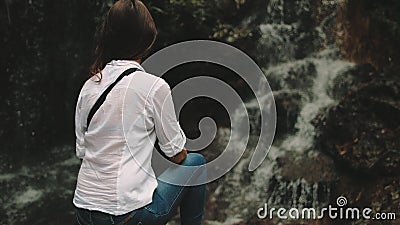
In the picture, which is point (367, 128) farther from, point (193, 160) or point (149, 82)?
point (149, 82)

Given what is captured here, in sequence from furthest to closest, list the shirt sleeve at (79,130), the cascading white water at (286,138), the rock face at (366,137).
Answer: the cascading white water at (286,138) → the rock face at (366,137) → the shirt sleeve at (79,130)

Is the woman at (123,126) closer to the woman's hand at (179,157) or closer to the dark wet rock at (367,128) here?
the woman's hand at (179,157)

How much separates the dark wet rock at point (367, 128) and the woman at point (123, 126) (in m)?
2.17

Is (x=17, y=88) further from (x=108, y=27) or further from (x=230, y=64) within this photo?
(x=108, y=27)

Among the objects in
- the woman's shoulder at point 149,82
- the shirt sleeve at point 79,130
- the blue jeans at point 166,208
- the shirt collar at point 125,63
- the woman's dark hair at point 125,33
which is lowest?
the blue jeans at point 166,208

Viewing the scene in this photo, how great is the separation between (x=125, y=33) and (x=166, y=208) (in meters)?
0.61

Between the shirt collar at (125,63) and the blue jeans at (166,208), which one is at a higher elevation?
the shirt collar at (125,63)

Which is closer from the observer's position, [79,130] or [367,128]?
[79,130]

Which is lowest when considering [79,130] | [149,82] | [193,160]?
[193,160]

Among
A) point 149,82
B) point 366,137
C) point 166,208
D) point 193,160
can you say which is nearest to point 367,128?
point 366,137

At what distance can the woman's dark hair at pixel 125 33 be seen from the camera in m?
1.89

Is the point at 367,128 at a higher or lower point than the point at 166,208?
higher

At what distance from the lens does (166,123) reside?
6.23ft

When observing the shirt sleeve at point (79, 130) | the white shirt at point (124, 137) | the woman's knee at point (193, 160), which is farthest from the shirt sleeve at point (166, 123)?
the shirt sleeve at point (79, 130)
